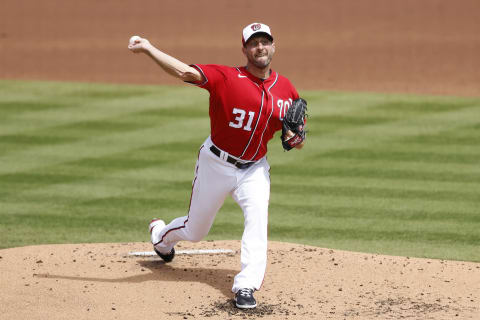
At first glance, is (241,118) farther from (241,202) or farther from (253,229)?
A: (253,229)

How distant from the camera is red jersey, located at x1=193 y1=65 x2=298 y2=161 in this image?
6.57 meters

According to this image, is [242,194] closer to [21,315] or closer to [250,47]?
[250,47]

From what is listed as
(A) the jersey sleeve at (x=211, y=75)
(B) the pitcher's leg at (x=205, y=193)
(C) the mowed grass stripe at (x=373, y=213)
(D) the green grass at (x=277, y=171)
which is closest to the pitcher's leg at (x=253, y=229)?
(B) the pitcher's leg at (x=205, y=193)

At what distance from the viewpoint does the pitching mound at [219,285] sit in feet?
20.6

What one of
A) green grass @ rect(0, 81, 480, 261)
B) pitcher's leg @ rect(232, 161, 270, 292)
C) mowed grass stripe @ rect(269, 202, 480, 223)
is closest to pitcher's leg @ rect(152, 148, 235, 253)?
pitcher's leg @ rect(232, 161, 270, 292)

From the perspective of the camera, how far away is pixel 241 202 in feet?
22.1

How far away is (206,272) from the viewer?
734 cm

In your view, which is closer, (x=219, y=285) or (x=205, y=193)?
(x=205, y=193)

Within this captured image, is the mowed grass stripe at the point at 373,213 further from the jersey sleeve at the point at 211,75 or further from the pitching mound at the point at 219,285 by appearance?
the jersey sleeve at the point at 211,75

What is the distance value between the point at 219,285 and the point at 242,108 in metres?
1.44

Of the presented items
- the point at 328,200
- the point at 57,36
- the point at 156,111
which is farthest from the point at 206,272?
the point at 57,36

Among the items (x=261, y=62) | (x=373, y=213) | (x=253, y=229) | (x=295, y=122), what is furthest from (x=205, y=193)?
(x=373, y=213)

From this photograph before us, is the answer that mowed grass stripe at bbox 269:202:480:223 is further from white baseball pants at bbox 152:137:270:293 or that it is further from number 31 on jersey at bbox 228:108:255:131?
number 31 on jersey at bbox 228:108:255:131

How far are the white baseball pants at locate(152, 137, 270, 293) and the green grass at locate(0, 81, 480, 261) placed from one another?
194 cm
